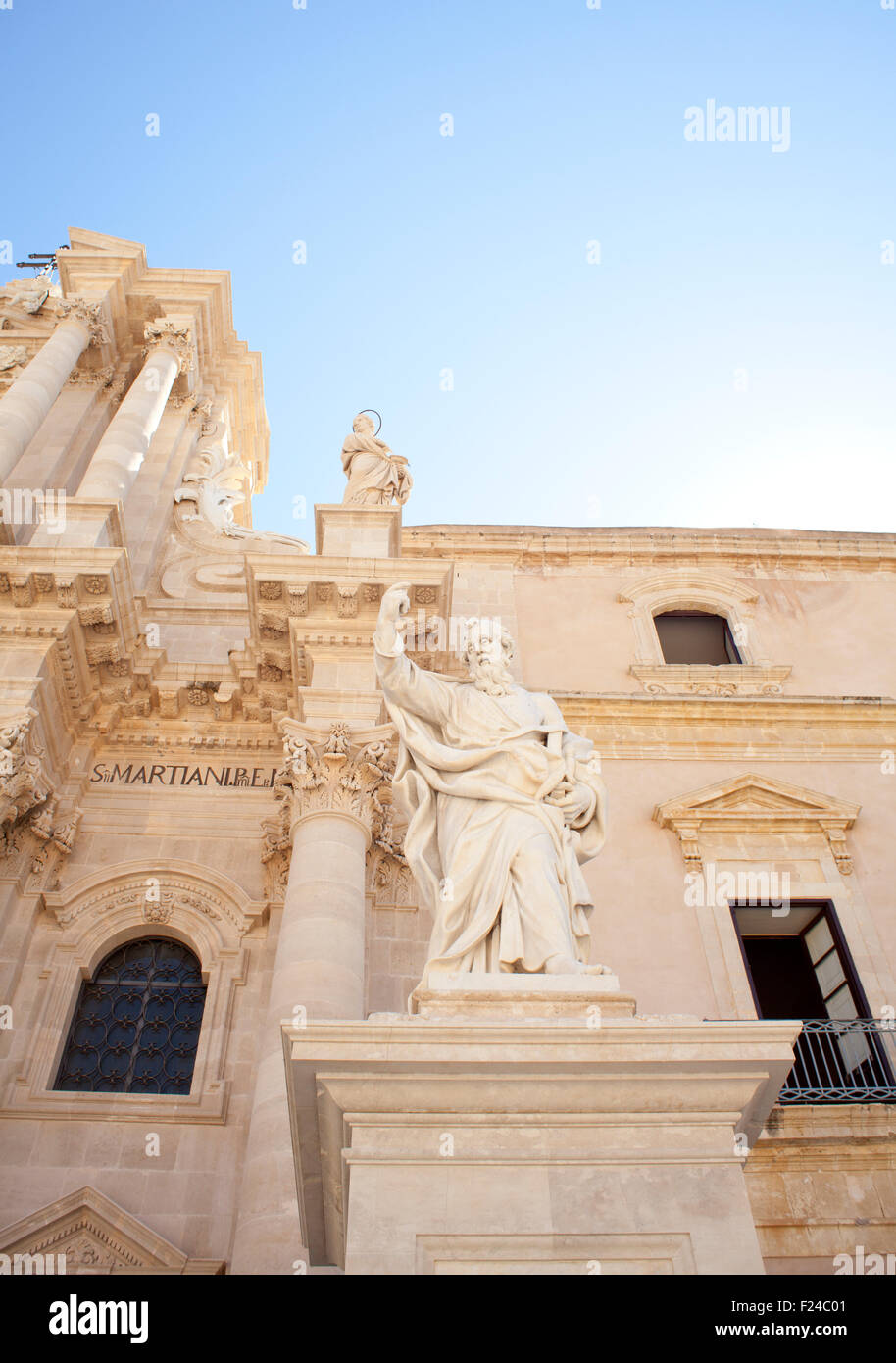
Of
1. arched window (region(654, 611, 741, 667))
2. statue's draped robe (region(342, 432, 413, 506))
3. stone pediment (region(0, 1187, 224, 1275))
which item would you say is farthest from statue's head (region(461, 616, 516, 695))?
arched window (region(654, 611, 741, 667))

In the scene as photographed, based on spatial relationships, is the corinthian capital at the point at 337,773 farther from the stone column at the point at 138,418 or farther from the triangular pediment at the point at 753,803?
the stone column at the point at 138,418

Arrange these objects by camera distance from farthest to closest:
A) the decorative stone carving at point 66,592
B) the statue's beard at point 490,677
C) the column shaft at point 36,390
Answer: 1. the column shaft at point 36,390
2. the decorative stone carving at point 66,592
3. the statue's beard at point 490,677

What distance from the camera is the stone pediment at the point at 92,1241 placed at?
28.0ft

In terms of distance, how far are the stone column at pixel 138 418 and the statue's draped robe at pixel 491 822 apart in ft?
27.5

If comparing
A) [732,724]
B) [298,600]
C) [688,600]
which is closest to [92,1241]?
[298,600]

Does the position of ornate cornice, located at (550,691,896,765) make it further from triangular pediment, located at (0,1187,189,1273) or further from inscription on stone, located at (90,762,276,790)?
triangular pediment, located at (0,1187,189,1273)

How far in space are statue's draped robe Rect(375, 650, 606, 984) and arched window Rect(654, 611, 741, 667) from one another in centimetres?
1022

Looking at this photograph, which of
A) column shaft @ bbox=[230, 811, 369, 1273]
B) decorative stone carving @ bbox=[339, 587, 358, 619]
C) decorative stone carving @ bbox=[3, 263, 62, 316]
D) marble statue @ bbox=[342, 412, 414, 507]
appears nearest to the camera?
column shaft @ bbox=[230, 811, 369, 1273]

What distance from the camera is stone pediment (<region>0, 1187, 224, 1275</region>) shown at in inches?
336

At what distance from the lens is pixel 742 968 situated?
1138cm

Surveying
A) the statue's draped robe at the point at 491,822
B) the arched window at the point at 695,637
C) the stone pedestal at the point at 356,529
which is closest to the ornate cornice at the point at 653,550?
the arched window at the point at 695,637

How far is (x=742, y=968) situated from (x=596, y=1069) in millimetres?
7719
